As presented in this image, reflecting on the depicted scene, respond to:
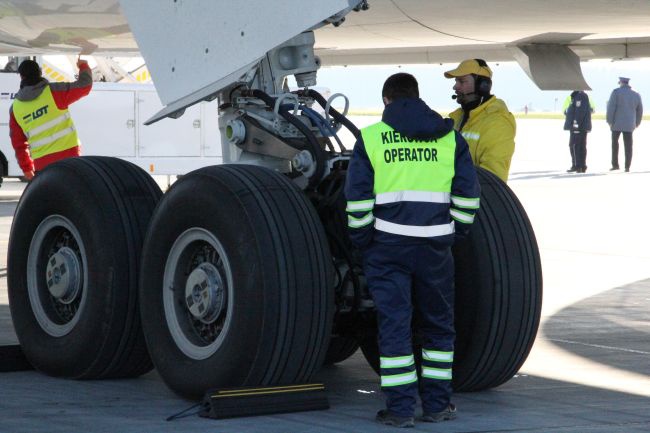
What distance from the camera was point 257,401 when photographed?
17.2ft

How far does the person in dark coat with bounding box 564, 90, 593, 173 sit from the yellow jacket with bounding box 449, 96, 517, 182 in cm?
1807

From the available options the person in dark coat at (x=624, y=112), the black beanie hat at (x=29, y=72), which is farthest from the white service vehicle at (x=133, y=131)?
the black beanie hat at (x=29, y=72)

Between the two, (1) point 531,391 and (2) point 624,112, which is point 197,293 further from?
(2) point 624,112

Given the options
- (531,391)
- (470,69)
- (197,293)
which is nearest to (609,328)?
(470,69)

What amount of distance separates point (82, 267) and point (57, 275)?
16 cm

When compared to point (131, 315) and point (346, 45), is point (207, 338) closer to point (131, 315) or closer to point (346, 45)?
point (131, 315)

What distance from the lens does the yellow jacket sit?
7258 millimetres

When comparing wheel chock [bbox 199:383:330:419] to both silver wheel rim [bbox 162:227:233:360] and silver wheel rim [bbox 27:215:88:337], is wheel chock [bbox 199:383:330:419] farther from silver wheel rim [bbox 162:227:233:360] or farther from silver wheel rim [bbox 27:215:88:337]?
silver wheel rim [bbox 27:215:88:337]

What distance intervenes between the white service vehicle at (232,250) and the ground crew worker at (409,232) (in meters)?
0.31

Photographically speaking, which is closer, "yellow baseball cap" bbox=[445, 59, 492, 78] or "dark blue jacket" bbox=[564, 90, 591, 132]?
"yellow baseball cap" bbox=[445, 59, 492, 78]

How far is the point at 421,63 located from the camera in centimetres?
1290

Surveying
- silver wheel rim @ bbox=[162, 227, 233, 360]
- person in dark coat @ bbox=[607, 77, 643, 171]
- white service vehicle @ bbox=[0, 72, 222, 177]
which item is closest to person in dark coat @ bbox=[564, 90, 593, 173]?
person in dark coat @ bbox=[607, 77, 643, 171]

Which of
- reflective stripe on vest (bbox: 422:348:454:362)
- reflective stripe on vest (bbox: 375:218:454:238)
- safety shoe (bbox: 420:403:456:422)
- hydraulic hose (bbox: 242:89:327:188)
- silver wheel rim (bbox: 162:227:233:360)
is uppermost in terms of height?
hydraulic hose (bbox: 242:89:327:188)

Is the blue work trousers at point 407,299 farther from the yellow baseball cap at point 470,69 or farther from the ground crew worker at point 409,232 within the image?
the yellow baseball cap at point 470,69
